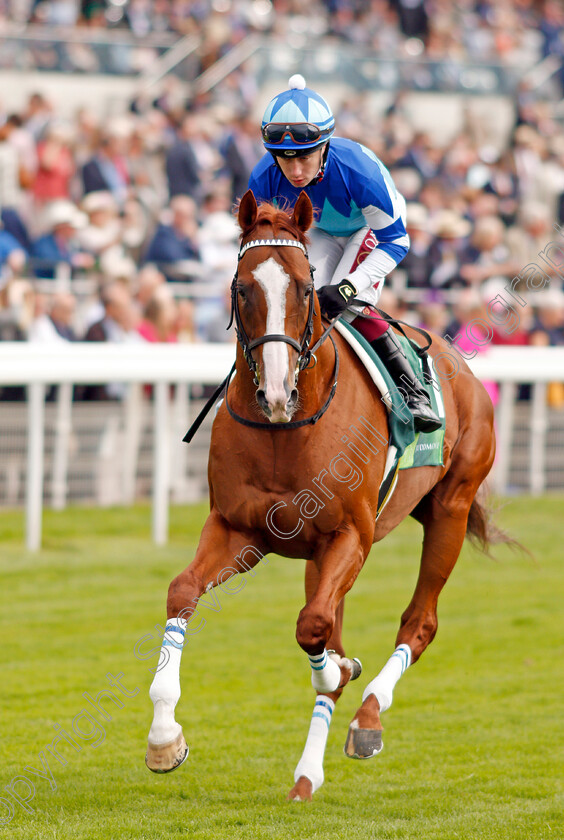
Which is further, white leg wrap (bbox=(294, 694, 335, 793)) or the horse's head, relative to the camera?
white leg wrap (bbox=(294, 694, 335, 793))

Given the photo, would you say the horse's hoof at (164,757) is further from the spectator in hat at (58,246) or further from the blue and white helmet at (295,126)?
the spectator in hat at (58,246)

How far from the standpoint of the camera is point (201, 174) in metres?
13.9

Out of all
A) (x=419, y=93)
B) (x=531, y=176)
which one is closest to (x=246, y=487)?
(x=531, y=176)

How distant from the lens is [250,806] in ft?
14.7

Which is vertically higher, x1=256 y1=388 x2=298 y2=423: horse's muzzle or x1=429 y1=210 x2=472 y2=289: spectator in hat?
x1=429 y1=210 x2=472 y2=289: spectator in hat

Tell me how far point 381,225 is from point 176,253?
773 centimetres

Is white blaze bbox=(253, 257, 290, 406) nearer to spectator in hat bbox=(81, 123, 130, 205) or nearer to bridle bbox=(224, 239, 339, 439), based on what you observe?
bridle bbox=(224, 239, 339, 439)

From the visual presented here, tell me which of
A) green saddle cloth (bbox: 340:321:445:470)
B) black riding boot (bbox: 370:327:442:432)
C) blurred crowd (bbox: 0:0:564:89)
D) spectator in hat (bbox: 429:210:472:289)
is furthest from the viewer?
blurred crowd (bbox: 0:0:564:89)

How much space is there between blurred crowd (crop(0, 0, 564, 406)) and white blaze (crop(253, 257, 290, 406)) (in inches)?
227

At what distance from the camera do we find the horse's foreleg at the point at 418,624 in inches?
178

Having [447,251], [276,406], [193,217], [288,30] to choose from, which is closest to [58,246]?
[193,217]

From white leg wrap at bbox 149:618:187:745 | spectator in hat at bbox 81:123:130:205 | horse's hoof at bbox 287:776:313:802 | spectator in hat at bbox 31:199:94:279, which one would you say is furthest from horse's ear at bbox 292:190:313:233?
spectator in hat at bbox 81:123:130:205

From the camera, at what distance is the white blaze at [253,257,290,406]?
3.82m

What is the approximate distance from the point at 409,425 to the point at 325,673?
1067 millimetres
